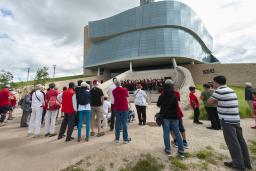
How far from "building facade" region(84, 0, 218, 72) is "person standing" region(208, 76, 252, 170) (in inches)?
1390

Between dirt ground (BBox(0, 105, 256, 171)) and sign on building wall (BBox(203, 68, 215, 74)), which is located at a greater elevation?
sign on building wall (BBox(203, 68, 215, 74))

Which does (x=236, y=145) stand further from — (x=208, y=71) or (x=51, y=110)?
(x=208, y=71)

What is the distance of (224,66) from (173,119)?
3412 centimetres

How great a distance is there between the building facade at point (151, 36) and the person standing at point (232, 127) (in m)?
35.3

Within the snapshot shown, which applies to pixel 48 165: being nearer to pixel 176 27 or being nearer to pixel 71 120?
pixel 71 120

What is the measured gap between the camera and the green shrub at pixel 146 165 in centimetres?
338

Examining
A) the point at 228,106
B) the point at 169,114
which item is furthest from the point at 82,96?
the point at 228,106

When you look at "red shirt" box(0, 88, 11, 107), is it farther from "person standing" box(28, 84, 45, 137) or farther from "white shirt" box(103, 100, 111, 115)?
"white shirt" box(103, 100, 111, 115)

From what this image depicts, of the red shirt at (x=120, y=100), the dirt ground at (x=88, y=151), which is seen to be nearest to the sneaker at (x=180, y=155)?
the dirt ground at (x=88, y=151)

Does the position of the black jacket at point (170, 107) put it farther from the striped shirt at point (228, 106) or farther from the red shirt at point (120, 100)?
the red shirt at point (120, 100)

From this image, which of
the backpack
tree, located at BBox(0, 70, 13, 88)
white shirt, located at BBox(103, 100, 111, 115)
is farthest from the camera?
tree, located at BBox(0, 70, 13, 88)

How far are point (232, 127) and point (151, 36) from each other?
40191mm

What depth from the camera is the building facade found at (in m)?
39.5

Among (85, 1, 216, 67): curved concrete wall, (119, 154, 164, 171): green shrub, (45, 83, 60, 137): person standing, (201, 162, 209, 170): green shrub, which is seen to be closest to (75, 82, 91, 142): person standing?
(45, 83, 60, 137): person standing
